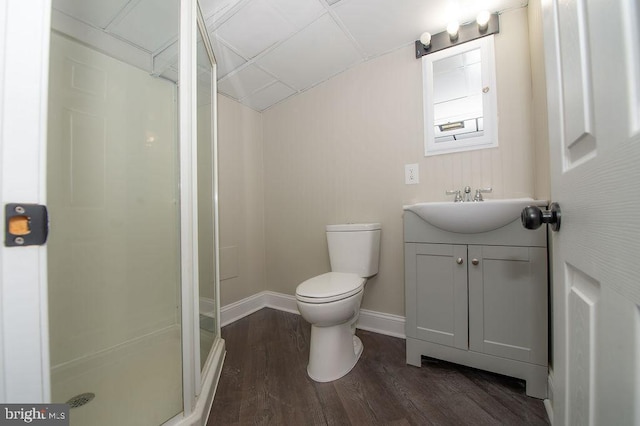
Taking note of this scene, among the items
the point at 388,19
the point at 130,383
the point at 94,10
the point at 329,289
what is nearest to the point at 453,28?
the point at 388,19

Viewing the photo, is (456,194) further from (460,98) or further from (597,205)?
(597,205)

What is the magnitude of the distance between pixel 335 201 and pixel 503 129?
113 centimetres

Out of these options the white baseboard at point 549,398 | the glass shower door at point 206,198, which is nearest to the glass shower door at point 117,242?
the glass shower door at point 206,198

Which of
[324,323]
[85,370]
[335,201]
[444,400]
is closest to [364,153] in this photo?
[335,201]

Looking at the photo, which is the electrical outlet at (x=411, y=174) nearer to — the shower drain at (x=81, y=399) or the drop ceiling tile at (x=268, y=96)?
the drop ceiling tile at (x=268, y=96)

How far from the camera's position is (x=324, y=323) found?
115 centimetres

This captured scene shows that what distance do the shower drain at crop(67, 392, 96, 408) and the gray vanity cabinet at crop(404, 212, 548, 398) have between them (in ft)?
4.62

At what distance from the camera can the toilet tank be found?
1.53 metres

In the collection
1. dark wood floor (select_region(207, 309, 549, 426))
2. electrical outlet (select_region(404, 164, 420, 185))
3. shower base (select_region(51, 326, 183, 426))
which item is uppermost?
electrical outlet (select_region(404, 164, 420, 185))

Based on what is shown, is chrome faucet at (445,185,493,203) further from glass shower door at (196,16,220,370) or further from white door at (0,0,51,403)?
white door at (0,0,51,403)

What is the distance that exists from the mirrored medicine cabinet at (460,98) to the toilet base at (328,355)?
1.23 metres

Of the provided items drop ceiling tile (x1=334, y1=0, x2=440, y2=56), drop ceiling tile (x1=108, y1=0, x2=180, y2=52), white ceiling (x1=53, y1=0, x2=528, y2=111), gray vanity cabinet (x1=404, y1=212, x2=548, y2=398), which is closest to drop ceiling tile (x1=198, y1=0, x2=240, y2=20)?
white ceiling (x1=53, y1=0, x2=528, y2=111)

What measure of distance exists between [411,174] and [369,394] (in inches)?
49.3

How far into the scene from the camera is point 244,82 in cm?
189
